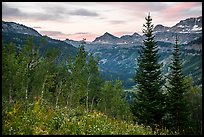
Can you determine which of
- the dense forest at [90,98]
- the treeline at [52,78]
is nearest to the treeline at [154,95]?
the dense forest at [90,98]

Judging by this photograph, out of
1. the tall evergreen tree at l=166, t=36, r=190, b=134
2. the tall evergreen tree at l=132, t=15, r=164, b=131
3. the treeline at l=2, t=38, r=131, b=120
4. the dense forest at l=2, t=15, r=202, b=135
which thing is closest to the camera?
the dense forest at l=2, t=15, r=202, b=135

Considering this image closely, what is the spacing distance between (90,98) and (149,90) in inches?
1566

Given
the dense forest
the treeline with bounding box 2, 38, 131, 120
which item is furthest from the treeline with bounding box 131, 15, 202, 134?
the treeline with bounding box 2, 38, 131, 120

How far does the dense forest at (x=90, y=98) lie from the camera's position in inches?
516

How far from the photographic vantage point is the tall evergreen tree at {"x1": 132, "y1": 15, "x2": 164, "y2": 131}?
3572 cm

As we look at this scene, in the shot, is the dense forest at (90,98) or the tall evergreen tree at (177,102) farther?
the tall evergreen tree at (177,102)

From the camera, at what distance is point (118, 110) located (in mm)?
75500

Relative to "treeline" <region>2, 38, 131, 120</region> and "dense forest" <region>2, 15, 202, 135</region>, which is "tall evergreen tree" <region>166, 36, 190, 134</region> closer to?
"dense forest" <region>2, 15, 202, 135</region>

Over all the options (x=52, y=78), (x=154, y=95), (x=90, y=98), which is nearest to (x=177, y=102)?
(x=154, y=95)

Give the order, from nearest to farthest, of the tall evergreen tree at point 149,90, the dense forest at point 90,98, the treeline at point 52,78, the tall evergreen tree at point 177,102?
the dense forest at point 90,98, the tall evergreen tree at point 149,90, the tall evergreen tree at point 177,102, the treeline at point 52,78

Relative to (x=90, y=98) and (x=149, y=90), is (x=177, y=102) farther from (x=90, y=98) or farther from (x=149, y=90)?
(x=90, y=98)

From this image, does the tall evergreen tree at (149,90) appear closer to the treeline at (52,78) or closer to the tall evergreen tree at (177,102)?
the tall evergreen tree at (177,102)

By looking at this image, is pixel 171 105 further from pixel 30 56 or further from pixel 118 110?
pixel 118 110

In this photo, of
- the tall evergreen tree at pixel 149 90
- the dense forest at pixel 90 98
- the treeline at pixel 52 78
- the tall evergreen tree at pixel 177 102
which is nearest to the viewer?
the dense forest at pixel 90 98
